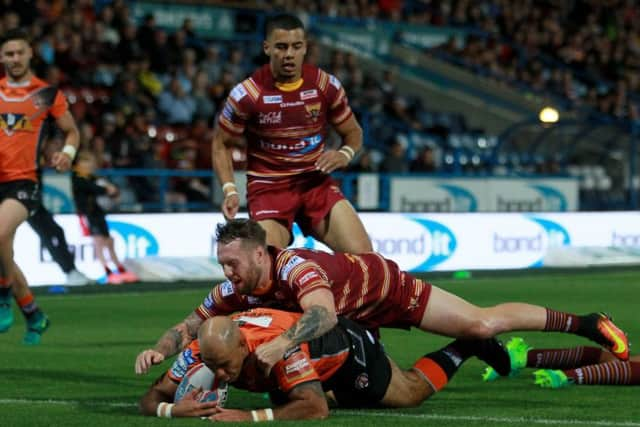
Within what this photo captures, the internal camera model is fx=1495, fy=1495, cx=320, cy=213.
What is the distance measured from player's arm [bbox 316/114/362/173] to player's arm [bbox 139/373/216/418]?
8.55ft

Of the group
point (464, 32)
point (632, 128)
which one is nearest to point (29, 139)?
point (632, 128)

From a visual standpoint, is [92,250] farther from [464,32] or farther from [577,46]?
[577,46]

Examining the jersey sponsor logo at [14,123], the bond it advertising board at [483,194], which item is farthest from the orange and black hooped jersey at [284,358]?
the bond it advertising board at [483,194]

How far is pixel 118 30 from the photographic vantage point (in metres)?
25.2

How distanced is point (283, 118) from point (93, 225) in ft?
29.9

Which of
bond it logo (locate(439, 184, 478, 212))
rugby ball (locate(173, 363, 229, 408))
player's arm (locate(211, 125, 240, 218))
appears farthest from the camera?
bond it logo (locate(439, 184, 478, 212))

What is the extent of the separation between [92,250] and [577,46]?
2005 cm

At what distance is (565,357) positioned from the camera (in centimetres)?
916

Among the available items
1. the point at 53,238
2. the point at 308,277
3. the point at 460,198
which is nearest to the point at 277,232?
the point at 308,277

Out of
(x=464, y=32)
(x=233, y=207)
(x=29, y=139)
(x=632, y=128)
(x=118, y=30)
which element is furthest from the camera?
(x=464, y=32)

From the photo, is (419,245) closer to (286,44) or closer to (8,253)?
(8,253)

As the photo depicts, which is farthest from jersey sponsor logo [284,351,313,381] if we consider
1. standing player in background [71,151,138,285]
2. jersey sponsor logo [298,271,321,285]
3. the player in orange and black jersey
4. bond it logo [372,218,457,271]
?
bond it logo [372,218,457,271]

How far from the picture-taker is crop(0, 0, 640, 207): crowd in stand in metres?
23.0

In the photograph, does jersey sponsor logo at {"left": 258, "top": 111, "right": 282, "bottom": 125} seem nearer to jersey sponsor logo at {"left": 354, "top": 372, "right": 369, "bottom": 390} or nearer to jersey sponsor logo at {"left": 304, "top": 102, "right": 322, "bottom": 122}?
jersey sponsor logo at {"left": 304, "top": 102, "right": 322, "bottom": 122}
